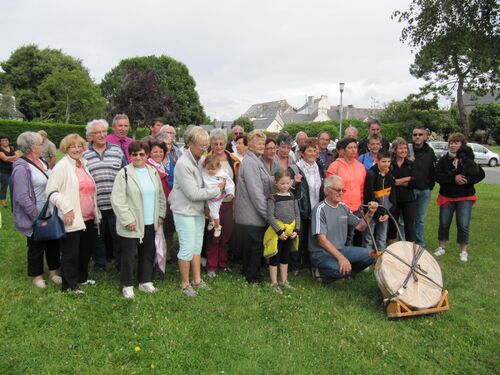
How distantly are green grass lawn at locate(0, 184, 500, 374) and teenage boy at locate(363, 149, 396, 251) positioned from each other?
3.76ft

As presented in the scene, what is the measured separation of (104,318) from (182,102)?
180 feet

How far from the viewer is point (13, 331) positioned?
4188 millimetres

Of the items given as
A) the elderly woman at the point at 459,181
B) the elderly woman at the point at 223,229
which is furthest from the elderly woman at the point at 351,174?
the elderly woman at the point at 459,181

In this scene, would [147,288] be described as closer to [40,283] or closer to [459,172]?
[40,283]

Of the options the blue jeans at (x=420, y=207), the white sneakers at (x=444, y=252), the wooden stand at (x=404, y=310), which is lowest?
the white sneakers at (x=444, y=252)

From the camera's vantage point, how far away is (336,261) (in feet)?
18.0

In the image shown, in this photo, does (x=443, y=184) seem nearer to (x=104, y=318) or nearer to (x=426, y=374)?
(x=426, y=374)

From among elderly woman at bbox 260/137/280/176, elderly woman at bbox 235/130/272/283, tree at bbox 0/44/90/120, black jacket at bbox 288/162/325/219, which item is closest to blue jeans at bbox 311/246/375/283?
black jacket at bbox 288/162/325/219

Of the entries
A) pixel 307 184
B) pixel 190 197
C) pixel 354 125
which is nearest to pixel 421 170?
pixel 307 184

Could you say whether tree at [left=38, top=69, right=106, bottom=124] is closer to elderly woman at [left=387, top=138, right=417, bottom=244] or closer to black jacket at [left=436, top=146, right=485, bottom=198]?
elderly woman at [left=387, top=138, right=417, bottom=244]

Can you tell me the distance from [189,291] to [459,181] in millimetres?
4903

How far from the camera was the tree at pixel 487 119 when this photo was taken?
1802 inches

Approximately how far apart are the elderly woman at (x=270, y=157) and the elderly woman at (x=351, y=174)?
2.77 feet

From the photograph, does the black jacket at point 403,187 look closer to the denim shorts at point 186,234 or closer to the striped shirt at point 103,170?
the denim shorts at point 186,234
